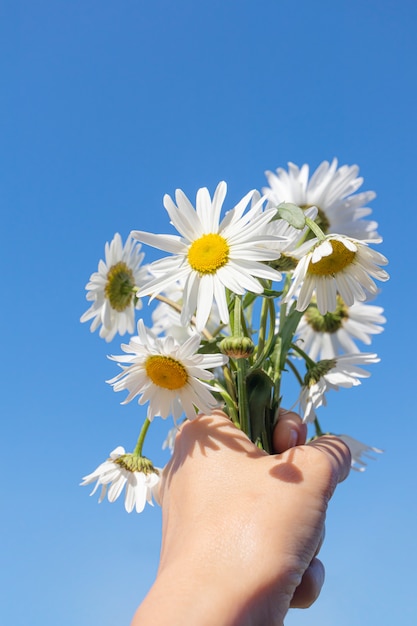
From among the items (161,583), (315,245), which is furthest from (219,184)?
(161,583)

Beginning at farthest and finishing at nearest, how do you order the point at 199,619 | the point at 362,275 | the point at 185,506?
the point at 362,275 < the point at 185,506 < the point at 199,619

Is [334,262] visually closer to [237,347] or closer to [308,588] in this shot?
[237,347]

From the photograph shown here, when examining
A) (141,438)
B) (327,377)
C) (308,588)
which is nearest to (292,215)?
(327,377)

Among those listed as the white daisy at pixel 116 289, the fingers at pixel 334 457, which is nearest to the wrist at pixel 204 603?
the fingers at pixel 334 457

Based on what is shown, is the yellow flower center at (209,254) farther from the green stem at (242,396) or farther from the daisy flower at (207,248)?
the green stem at (242,396)

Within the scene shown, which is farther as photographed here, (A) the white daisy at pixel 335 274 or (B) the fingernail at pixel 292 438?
(B) the fingernail at pixel 292 438

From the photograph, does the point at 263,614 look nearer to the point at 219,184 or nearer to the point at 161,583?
the point at 161,583
